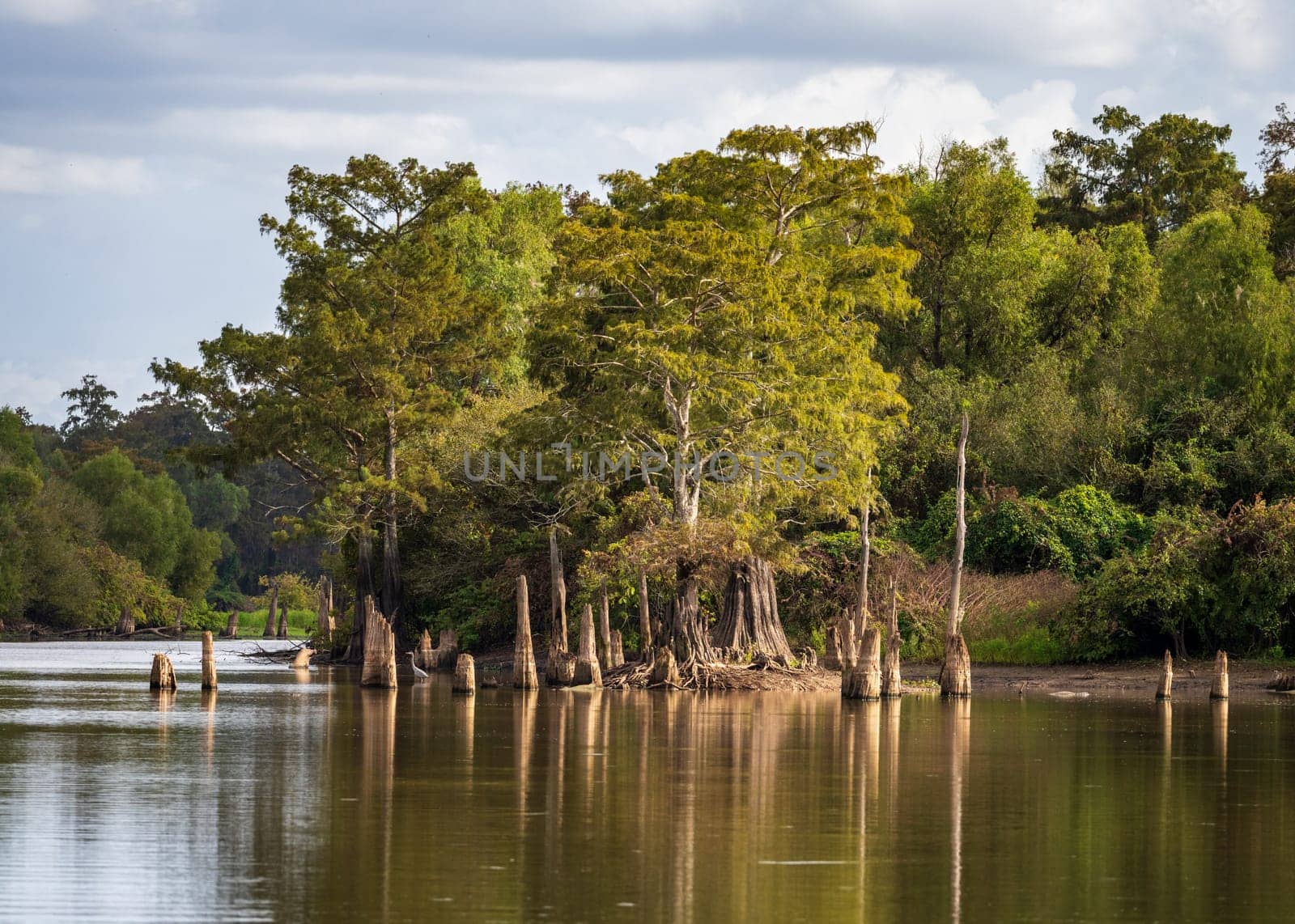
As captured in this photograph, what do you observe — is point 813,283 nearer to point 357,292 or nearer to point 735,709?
point 735,709

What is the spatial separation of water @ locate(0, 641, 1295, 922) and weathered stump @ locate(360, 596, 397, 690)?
291 inches

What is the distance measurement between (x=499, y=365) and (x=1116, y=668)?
21729 millimetres

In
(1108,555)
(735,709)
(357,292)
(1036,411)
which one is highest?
(357,292)

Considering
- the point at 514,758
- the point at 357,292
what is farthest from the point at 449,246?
the point at 514,758

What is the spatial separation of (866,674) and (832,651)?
993 centimetres

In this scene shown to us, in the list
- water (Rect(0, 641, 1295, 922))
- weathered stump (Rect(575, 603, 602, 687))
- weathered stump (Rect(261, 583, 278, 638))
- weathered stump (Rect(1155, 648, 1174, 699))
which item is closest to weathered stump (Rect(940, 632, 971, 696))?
weathered stump (Rect(1155, 648, 1174, 699))

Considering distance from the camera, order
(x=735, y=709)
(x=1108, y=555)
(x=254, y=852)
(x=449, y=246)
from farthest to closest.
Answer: (x=449, y=246) < (x=1108, y=555) < (x=735, y=709) < (x=254, y=852)

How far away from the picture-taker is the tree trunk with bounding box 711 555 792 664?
129 ft

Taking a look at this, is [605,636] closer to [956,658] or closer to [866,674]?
[866,674]

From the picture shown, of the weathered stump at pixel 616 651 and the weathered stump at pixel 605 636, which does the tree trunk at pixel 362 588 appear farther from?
the weathered stump at pixel 605 636

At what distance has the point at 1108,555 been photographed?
4522 centimetres

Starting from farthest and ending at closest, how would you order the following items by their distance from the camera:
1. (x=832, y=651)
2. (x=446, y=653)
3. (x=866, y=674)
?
1. (x=446, y=653)
2. (x=832, y=651)
3. (x=866, y=674)

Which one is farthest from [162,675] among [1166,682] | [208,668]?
[1166,682]

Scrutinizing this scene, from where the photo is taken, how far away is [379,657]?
1538 inches
